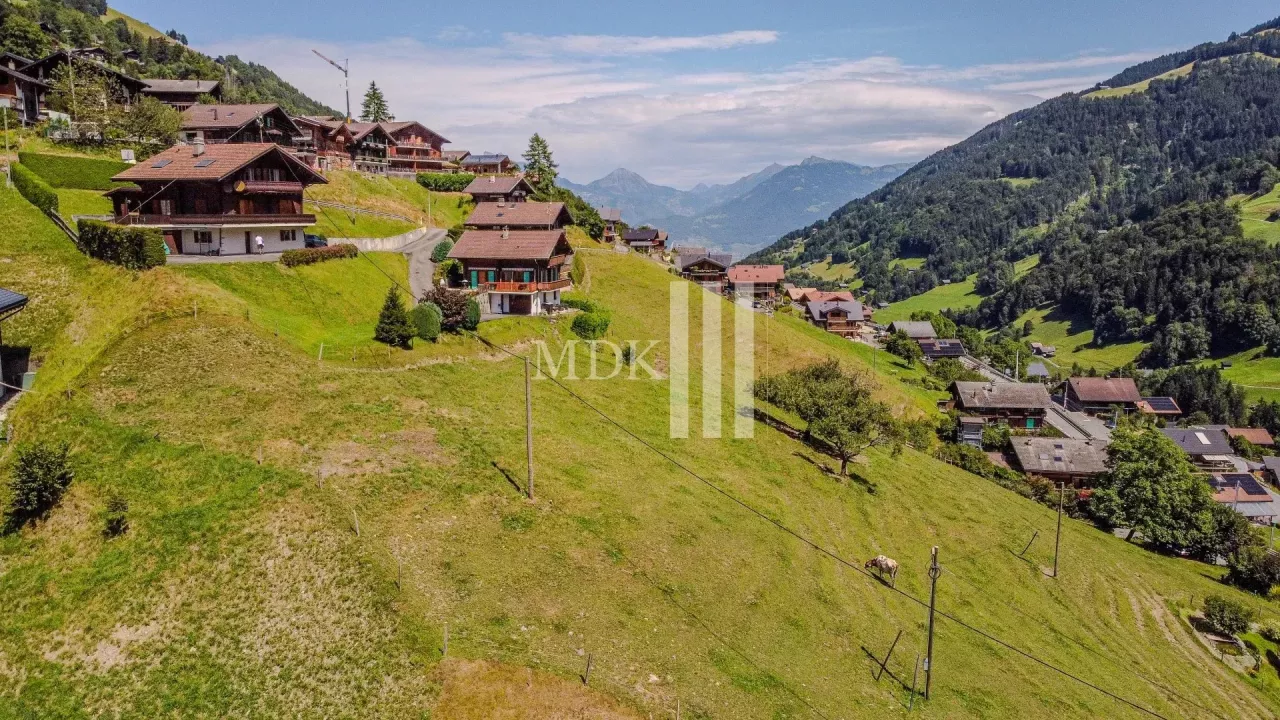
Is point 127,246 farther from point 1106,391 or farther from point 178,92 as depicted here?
point 1106,391

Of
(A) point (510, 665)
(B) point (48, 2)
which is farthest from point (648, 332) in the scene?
(B) point (48, 2)

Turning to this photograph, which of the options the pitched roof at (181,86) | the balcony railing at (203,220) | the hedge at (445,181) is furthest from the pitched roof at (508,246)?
the pitched roof at (181,86)

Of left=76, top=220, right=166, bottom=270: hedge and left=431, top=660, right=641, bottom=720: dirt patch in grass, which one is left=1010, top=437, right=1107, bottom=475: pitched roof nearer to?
left=431, top=660, right=641, bottom=720: dirt patch in grass

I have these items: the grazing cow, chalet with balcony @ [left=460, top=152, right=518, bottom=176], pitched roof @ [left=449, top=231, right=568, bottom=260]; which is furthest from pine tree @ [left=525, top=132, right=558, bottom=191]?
the grazing cow

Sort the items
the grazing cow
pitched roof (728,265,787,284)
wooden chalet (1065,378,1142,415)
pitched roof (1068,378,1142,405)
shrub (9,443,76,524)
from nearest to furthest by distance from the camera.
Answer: shrub (9,443,76,524)
the grazing cow
wooden chalet (1065,378,1142,415)
pitched roof (1068,378,1142,405)
pitched roof (728,265,787,284)

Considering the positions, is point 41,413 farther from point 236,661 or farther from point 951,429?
point 951,429
